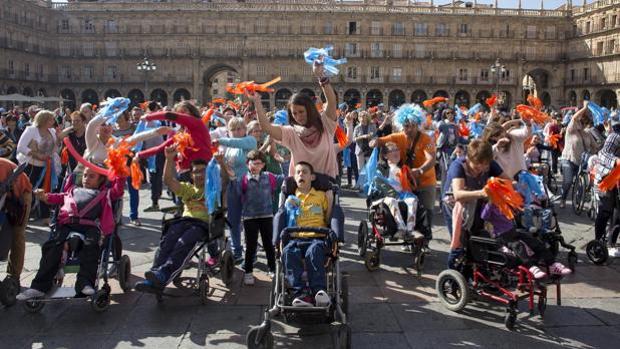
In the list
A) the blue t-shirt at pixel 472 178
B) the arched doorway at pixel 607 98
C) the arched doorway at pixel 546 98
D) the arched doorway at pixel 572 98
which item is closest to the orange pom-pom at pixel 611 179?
the blue t-shirt at pixel 472 178

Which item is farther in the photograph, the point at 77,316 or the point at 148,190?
the point at 148,190

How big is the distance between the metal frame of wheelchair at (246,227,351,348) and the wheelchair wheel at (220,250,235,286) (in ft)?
3.81

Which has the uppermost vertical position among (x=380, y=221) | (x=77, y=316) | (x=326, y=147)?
(x=326, y=147)

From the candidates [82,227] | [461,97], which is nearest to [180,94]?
[461,97]

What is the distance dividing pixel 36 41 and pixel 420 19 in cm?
3268

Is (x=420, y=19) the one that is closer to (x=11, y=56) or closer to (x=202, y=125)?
(x=11, y=56)

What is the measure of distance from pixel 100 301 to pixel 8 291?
85 centimetres

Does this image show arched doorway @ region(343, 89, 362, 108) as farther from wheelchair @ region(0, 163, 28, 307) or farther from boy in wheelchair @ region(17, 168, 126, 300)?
wheelchair @ region(0, 163, 28, 307)

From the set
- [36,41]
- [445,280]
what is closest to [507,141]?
[445,280]

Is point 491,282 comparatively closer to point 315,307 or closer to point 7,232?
point 315,307

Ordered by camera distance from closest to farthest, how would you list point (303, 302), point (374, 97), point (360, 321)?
1. point (303, 302)
2. point (360, 321)
3. point (374, 97)

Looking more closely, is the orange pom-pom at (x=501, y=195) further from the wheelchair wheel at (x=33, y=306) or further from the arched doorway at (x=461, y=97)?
the arched doorway at (x=461, y=97)

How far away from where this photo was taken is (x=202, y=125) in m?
4.99

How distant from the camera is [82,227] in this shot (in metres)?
4.49
